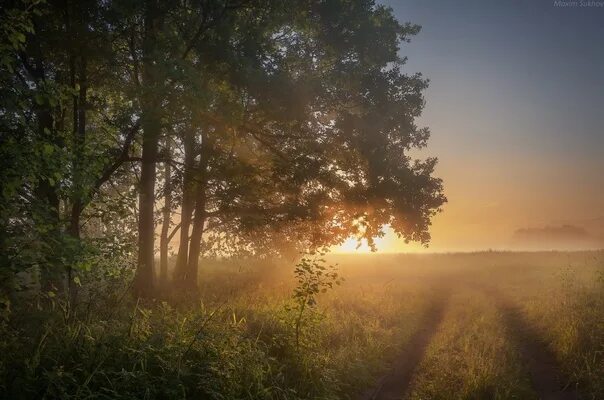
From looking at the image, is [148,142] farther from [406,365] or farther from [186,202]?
[406,365]

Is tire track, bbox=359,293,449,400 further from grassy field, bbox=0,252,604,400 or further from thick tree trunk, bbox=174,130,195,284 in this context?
thick tree trunk, bbox=174,130,195,284

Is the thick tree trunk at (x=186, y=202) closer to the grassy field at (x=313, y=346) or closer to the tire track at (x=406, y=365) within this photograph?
the grassy field at (x=313, y=346)

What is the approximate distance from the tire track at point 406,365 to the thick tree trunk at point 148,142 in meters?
8.01

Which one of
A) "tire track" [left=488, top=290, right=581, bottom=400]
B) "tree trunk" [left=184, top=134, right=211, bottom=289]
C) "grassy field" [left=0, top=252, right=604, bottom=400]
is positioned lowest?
"tire track" [left=488, top=290, right=581, bottom=400]

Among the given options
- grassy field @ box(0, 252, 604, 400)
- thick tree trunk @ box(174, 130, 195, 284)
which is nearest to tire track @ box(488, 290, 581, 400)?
grassy field @ box(0, 252, 604, 400)

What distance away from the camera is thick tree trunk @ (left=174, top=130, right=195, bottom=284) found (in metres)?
16.0

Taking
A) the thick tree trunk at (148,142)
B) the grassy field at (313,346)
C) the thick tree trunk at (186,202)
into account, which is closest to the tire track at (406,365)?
the grassy field at (313,346)

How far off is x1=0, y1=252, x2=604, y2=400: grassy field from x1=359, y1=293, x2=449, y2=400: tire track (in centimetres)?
5

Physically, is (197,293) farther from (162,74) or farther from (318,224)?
(162,74)

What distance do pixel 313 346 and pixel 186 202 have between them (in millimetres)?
10796

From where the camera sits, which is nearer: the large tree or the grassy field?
the grassy field

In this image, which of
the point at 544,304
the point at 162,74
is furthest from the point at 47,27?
the point at 544,304

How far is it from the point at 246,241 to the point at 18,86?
16005 mm

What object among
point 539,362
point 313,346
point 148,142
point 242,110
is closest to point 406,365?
point 313,346
